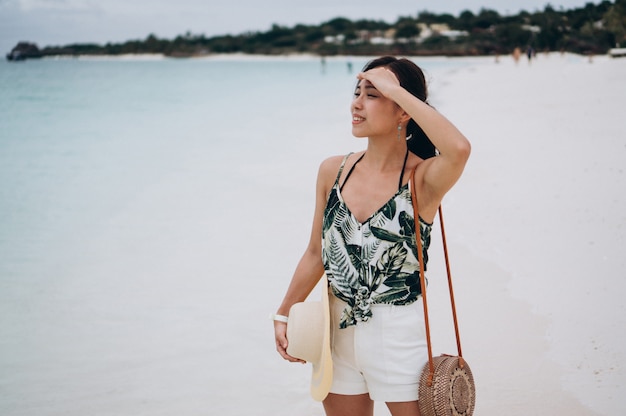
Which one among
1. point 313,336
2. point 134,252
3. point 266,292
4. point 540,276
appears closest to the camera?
point 313,336

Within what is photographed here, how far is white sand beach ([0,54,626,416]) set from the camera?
4156 millimetres

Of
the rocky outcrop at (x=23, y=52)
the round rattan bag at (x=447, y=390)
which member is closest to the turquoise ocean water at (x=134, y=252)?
the round rattan bag at (x=447, y=390)

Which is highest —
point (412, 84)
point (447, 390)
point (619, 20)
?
point (619, 20)

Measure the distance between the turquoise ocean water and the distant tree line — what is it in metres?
41.9

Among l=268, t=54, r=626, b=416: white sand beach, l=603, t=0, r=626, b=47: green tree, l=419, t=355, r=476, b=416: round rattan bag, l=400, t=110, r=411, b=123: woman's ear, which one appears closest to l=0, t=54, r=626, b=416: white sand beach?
l=268, t=54, r=626, b=416: white sand beach

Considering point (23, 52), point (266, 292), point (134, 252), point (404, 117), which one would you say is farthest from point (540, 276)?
point (23, 52)

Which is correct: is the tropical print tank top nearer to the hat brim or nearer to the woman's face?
the hat brim

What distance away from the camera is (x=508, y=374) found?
396 cm

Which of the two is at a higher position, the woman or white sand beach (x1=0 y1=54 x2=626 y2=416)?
the woman

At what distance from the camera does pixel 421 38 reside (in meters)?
124

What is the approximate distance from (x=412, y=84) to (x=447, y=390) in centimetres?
95

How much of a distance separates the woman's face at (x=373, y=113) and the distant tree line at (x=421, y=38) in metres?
51.8

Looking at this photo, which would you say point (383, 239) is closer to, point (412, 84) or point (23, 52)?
point (412, 84)

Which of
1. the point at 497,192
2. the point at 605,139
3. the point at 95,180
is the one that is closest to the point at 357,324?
the point at 497,192
